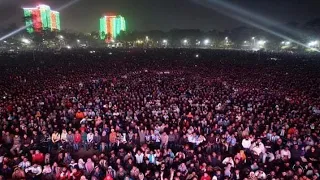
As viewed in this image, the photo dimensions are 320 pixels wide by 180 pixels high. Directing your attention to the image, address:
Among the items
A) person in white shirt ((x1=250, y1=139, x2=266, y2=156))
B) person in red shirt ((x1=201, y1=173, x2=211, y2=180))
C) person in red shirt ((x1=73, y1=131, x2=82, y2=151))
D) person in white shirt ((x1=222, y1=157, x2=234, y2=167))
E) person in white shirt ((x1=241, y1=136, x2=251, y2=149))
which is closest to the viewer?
person in red shirt ((x1=201, y1=173, x2=211, y2=180))

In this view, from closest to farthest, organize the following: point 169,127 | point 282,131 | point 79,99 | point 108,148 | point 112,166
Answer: point 112,166 < point 108,148 < point 282,131 < point 169,127 < point 79,99

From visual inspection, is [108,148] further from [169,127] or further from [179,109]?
[179,109]

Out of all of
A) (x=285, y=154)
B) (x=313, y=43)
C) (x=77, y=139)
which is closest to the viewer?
(x=285, y=154)

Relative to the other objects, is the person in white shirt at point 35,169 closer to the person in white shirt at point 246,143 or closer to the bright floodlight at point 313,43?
the person in white shirt at point 246,143

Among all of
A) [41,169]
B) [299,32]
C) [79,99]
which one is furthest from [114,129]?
[299,32]

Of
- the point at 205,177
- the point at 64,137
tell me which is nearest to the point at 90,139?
the point at 64,137

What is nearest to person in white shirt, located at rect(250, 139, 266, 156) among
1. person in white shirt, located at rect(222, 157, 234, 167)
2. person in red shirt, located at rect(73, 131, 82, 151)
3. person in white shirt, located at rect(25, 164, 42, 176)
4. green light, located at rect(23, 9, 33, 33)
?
person in white shirt, located at rect(222, 157, 234, 167)

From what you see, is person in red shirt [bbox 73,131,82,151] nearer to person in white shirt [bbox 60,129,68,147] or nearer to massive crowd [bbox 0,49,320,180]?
massive crowd [bbox 0,49,320,180]

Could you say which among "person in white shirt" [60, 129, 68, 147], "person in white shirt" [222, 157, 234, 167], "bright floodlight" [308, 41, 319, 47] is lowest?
"person in white shirt" [222, 157, 234, 167]

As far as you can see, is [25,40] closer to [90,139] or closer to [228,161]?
[90,139]

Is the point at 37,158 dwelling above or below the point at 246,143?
below

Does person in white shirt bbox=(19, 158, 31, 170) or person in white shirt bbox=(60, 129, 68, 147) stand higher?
person in white shirt bbox=(60, 129, 68, 147)
